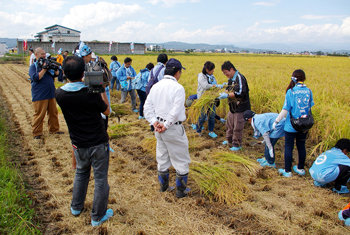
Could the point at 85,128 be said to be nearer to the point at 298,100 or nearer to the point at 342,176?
the point at 298,100

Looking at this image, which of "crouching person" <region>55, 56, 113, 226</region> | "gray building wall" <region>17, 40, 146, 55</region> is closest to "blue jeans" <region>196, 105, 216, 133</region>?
"crouching person" <region>55, 56, 113, 226</region>

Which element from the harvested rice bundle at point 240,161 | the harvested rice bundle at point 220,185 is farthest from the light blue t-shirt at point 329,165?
the harvested rice bundle at point 220,185

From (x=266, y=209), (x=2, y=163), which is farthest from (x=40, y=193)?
(x=266, y=209)

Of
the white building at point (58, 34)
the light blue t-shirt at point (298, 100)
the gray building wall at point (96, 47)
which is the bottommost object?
the light blue t-shirt at point (298, 100)

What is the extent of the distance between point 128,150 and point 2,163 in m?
1.95

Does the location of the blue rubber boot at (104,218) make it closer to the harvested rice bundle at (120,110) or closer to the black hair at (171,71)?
the black hair at (171,71)

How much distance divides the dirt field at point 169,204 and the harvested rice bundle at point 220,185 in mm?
88

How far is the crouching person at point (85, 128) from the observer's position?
7.05 ft

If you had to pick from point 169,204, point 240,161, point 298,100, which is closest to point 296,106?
point 298,100

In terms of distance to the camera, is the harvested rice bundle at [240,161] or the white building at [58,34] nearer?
the harvested rice bundle at [240,161]

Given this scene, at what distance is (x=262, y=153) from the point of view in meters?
4.35

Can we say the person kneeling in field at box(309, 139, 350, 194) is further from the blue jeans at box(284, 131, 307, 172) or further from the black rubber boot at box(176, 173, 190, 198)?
the black rubber boot at box(176, 173, 190, 198)

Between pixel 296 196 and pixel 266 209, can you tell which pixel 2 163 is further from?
pixel 296 196

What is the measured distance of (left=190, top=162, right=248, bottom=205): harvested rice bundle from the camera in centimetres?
287
